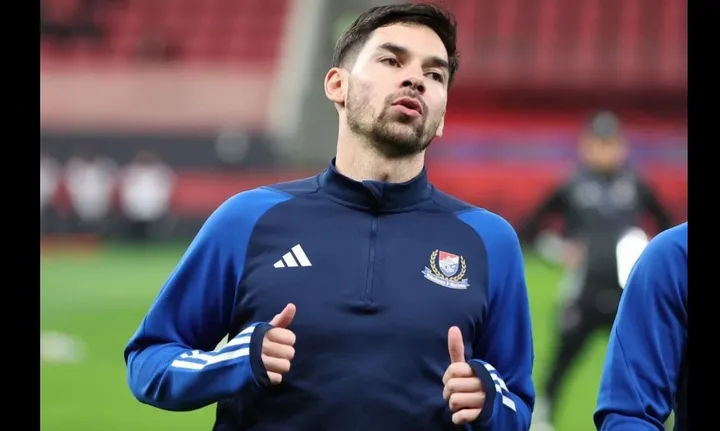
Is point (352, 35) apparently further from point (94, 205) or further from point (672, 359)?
point (94, 205)

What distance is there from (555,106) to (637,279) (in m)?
21.0

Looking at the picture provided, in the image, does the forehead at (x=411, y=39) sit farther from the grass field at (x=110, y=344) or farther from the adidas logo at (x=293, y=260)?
the grass field at (x=110, y=344)

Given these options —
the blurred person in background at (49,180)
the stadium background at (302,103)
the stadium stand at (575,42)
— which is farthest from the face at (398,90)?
the stadium stand at (575,42)

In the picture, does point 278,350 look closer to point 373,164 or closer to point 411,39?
point 373,164

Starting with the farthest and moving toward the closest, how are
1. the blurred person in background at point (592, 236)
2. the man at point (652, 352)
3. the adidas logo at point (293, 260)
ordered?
the blurred person in background at point (592, 236) < the adidas logo at point (293, 260) < the man at point (652, 352)

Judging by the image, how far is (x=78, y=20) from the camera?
85.5ft

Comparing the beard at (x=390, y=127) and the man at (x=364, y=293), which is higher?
the beard at (x=390, y=127)

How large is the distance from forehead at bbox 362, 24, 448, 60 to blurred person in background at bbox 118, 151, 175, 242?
60.9 ft

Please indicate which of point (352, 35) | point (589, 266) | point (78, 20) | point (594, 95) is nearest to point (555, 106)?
point (594, 95)

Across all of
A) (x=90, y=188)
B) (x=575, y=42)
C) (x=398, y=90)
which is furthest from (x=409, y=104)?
(x=575, y=42)

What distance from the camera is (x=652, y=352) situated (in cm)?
248

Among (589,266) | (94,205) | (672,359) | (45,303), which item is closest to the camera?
(672,359)

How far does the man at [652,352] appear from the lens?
2.46m

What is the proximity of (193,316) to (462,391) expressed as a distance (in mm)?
654
